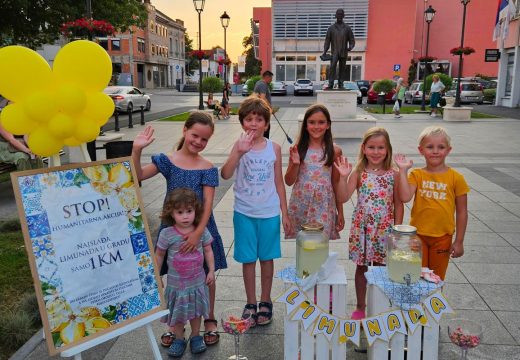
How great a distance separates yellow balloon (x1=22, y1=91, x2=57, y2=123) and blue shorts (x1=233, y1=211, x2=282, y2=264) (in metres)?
1.53

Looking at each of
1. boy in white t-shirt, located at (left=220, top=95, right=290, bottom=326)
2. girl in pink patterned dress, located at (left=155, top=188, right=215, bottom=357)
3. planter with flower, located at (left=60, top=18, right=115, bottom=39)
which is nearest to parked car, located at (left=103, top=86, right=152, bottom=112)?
planter with flower, located at (left=60, top=18, right=115, bottom=39)

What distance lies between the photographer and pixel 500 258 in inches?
194

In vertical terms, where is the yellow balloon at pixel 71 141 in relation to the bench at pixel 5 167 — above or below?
above

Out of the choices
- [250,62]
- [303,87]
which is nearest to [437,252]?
[303,87]

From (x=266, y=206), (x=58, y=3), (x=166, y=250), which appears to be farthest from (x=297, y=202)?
(x=58, y=3)

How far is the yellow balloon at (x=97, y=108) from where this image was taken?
268cm

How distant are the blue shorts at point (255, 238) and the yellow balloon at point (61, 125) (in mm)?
1400

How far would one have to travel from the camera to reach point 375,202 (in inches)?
129

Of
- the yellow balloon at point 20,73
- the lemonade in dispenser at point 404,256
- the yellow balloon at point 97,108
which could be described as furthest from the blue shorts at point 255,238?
the yellow balloon at point 20,73

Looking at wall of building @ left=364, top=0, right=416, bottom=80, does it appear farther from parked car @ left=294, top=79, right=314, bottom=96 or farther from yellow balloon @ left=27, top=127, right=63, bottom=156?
yellow balloon @ left=27, top=127, right=63, bottom=156

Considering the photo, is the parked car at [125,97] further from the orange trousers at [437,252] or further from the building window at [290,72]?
the building window at [290,72]

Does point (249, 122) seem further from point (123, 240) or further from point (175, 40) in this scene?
point (175, 40)

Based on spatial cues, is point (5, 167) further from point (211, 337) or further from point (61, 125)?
point (61, 125)

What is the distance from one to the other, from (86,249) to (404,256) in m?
1.84
